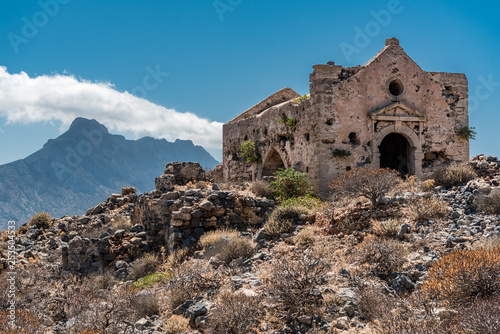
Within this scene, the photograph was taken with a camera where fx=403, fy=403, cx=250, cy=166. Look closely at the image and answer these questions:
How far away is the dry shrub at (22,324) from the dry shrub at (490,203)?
7801mm

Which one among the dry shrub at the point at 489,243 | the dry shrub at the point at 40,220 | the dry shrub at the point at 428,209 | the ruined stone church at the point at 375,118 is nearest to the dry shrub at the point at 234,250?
the dry shrub at the point at 428,209

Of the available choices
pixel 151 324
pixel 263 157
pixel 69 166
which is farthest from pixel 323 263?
pixel 69 166

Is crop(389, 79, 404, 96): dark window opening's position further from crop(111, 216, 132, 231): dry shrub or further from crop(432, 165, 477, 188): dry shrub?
crop(111, 216, 132, 231): dry shrub

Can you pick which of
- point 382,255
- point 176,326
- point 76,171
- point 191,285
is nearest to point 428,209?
point 382,255

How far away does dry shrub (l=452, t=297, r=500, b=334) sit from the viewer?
3582mm

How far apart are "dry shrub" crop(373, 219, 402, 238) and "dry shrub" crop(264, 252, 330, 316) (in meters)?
1.72

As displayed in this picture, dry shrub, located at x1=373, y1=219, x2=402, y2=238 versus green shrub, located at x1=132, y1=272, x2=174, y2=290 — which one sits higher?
dry shrub, located at x1=373, y1=219, x2=402, y2=238

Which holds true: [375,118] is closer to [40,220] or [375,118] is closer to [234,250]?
[234,250]

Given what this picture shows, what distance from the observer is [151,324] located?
6078 millimetres

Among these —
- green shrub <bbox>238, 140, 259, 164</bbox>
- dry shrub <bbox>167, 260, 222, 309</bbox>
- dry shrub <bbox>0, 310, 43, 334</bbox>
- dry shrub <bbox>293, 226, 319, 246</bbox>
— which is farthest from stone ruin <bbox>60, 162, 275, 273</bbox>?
green shrub <bbox>238, 140, 259, 164</bbox>

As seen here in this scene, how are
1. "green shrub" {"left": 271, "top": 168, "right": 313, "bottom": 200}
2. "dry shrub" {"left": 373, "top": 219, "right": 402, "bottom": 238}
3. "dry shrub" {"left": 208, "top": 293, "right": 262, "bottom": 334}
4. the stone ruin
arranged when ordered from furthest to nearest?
"green shrub" {"left": 271, "top": 168, "right": 313, "bottom": 200}, the stone ruin, "dry shrub" {"left": 373, "top": 219, "right": 402, "bottom": 238}, "dry shrub" {"left": 208, "top": 293, "right": 262, "bottom": 334}

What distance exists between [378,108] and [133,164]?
161 metres

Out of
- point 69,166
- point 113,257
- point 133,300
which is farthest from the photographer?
point 69,166

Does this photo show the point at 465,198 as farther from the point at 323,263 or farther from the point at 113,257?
the point at 113,257
